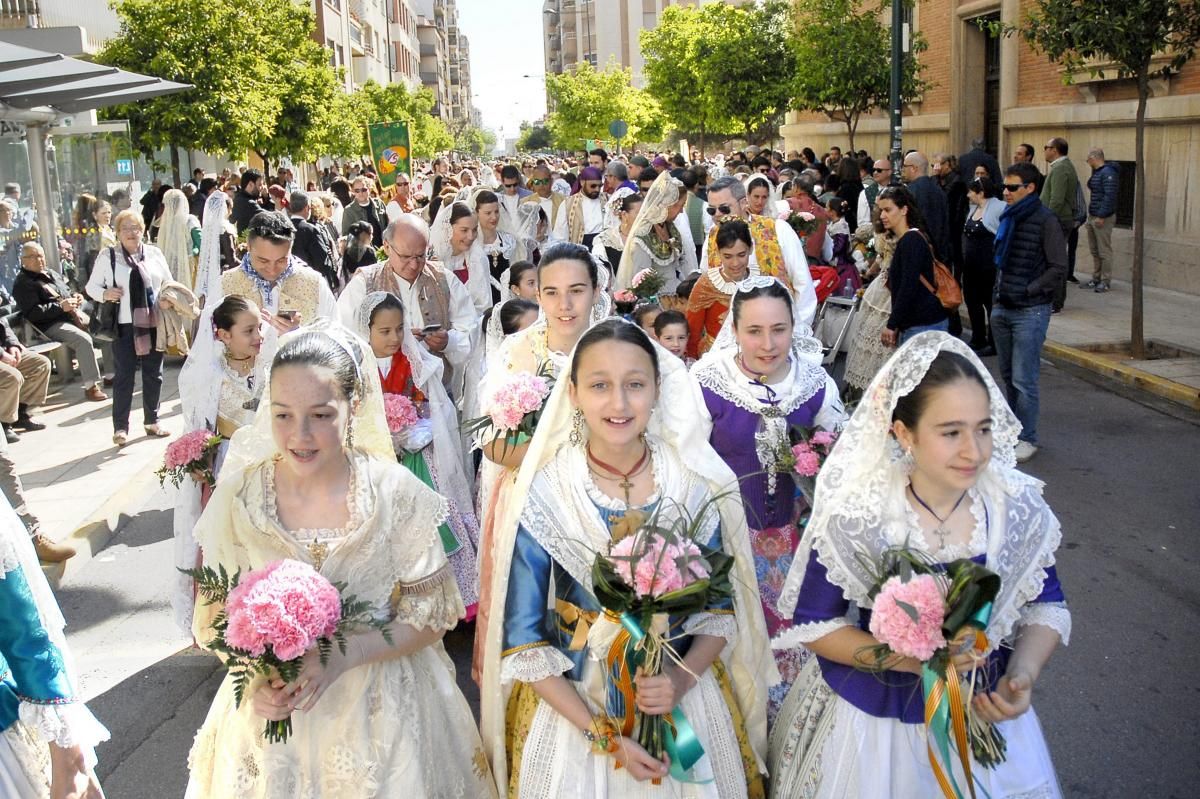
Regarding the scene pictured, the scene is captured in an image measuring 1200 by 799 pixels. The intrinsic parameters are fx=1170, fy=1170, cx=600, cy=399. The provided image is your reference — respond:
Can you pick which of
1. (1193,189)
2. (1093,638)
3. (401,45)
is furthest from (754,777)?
(401,45)

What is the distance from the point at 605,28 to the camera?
112 metres

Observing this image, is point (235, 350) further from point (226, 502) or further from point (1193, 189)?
point (1193, 189)

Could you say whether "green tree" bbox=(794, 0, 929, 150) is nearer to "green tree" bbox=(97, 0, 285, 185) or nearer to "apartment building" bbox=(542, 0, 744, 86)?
"green tree" bbox=(97, 0, 285, 185)

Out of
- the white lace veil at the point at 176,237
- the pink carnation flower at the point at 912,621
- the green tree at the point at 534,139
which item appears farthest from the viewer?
the green tree at the point at 534,139

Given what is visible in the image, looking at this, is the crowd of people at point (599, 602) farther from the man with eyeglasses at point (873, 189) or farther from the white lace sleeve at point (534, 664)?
the man with eyeglasses at point (873, 189)

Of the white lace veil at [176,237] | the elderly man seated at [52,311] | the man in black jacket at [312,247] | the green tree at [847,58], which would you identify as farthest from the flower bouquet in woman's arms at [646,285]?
the green tree at [847,58]

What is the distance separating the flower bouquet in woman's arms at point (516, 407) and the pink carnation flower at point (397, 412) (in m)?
1.14

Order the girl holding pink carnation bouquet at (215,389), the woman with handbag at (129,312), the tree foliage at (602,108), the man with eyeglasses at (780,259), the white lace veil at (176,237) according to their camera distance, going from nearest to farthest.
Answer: the girl holding pink carnation bouquet at (215,389)
the man with eyeglasses at (780,259)
the woman with handbag at (129,312)
the white lace veil at (176,237)
the tree foliage at (602,108)

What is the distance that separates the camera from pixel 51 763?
3.01 m

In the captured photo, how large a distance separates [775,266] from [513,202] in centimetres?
746

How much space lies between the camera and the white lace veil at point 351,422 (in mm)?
3547

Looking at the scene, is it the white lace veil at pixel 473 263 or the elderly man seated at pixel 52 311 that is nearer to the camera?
the white lace veil at pixel 473 263

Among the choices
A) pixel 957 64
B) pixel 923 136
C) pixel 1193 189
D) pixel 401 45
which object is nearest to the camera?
pixel 1193 189

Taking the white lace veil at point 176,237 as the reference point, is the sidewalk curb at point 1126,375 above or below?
below
